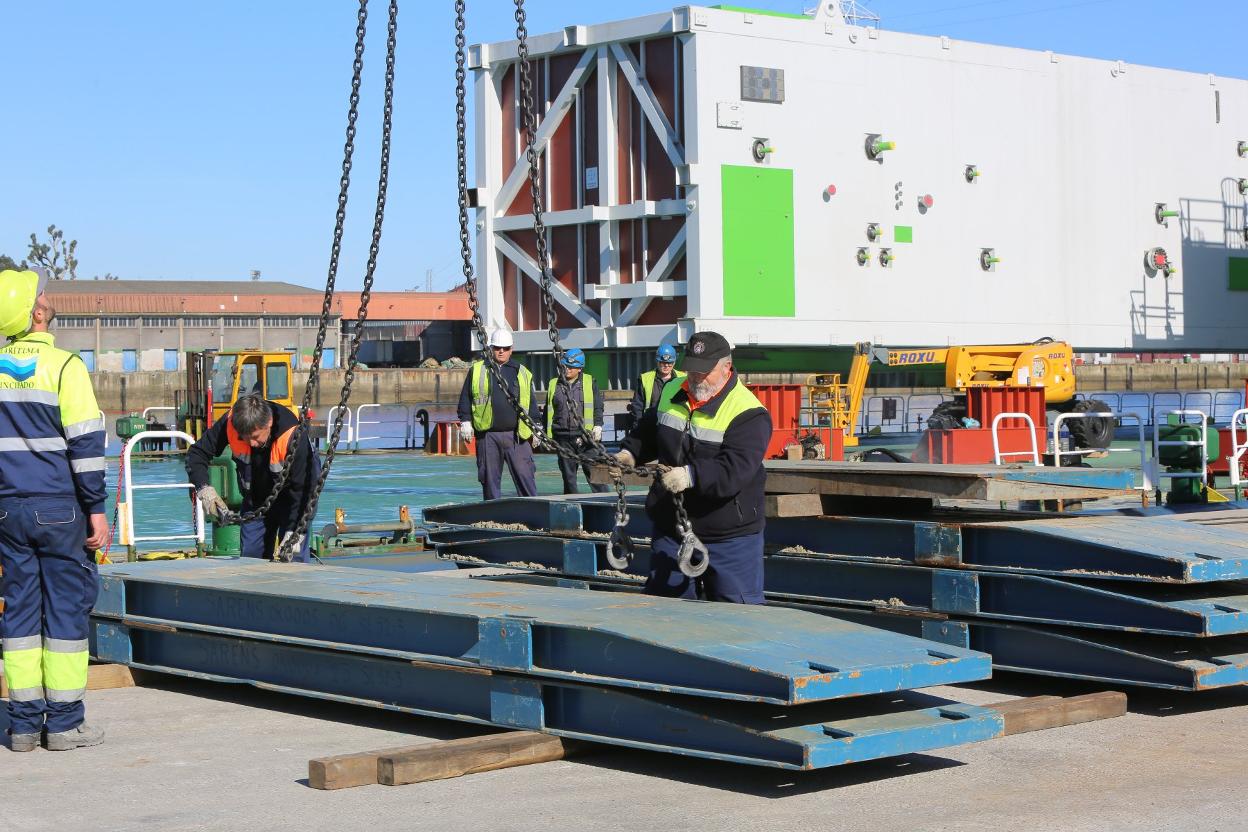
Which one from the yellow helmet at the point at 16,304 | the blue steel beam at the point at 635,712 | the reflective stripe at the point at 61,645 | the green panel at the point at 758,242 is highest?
the green panel at the point at 758,242

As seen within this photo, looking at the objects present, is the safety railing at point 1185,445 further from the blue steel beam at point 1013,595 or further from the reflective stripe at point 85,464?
the reflective stripe at point 85,464

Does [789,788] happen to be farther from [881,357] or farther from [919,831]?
[881,357]

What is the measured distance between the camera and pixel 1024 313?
2203 centimetres

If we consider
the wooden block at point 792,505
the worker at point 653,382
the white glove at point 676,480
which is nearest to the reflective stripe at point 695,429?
the white glove at point 676,480

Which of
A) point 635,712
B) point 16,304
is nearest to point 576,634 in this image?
point 635,712

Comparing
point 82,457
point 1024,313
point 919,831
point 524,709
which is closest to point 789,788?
point 919,831

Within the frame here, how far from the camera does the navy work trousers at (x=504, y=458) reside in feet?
42.0

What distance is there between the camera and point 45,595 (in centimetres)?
642

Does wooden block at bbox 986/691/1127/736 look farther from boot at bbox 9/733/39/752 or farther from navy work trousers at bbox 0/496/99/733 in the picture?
boot at bbox 9/733/39/752

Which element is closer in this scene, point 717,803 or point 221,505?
point 717,803

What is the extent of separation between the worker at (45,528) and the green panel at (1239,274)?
2176 centimetres

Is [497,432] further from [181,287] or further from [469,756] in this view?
[181,287]

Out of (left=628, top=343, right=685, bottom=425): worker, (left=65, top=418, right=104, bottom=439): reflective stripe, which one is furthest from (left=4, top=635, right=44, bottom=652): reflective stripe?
(left=628, top=343, right=685, bottom=425): worker

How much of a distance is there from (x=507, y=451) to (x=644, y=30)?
667 centimetres
